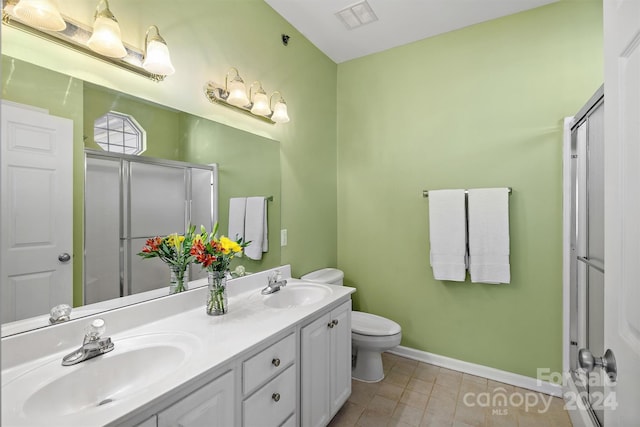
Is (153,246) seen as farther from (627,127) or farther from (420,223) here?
(420,223)

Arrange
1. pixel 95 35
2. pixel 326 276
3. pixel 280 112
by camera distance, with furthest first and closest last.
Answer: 1. pixel 326 276
2. pixel 280 112
3. pixel 95 35

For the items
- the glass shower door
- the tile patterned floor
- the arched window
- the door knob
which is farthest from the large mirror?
the glass shower door

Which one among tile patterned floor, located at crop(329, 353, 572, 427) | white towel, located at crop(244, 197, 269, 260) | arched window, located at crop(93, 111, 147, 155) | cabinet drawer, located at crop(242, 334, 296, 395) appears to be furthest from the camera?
white towel, located at crop(244, 197, 269, 260)

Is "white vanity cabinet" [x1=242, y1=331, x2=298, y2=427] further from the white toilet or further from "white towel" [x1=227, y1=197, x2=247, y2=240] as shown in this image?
the white toilet

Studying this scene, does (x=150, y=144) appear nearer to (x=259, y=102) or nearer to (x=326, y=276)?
(x=259, y=102)

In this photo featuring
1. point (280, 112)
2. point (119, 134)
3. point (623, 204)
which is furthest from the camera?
point (280, 112)

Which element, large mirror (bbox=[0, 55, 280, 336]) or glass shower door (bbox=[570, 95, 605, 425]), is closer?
large mirror (bbox=[0, 55, 280, 336])

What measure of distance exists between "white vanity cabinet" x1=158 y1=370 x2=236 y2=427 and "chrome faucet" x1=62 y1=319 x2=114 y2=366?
0.36 meters

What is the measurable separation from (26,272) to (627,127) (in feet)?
5.94

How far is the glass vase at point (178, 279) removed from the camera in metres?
1.55

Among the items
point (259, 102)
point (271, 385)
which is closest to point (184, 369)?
point (271, 385)

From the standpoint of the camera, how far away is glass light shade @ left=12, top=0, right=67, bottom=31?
43.3 inches

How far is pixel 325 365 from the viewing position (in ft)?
5.61

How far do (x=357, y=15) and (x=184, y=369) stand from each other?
2.34 meters
